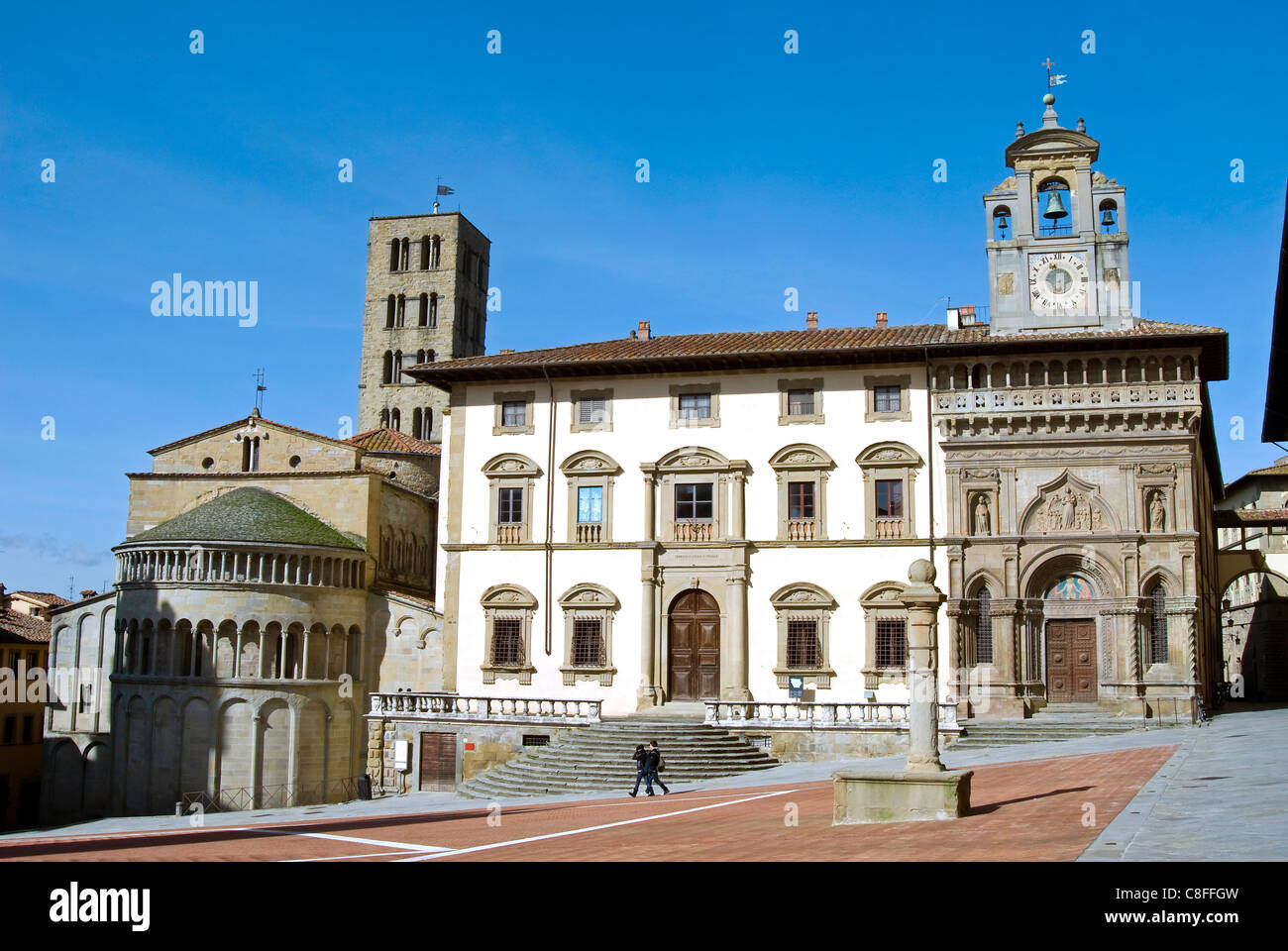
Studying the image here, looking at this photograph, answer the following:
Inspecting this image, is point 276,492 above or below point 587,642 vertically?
above

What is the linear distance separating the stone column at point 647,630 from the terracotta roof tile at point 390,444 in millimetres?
17284

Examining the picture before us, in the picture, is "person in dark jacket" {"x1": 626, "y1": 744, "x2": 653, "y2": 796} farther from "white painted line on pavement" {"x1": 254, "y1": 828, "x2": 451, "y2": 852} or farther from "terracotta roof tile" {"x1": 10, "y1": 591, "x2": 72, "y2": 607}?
"terracotta roof tile" {"x1": 10, "y1": 591, "x2": 72, "y2": 607}

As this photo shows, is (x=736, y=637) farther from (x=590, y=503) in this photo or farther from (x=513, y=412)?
(x=513, y=412)

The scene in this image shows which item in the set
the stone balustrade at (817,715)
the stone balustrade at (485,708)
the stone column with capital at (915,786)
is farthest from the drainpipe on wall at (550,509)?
the stone column with capital at (915,786)

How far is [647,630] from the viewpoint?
37.5 meters

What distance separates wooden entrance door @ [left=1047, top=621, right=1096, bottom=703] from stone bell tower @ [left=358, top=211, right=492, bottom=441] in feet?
163

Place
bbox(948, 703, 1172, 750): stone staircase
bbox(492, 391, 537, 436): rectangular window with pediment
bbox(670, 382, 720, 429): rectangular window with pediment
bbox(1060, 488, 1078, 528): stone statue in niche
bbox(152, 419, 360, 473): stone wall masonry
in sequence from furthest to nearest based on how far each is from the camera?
bbox(152, 419, 360, 473): stone wall masonry → bbox(492, 391, 537, 436): rectangular window with pediment → bbox(670, 382, 720, 429): rectangular window with pediment → bbox(1060, 488, 1078, 528): stone statue in niche → bbox(948, 703, 1172, 750): stone staircase

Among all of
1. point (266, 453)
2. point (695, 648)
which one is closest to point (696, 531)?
point (695, 648)

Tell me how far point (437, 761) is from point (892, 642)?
14363mm

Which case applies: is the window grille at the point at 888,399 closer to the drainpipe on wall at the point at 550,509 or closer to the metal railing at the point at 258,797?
the drainpipe on wall at the point at 550,509

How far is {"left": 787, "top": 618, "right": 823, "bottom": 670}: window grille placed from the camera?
1421 inches

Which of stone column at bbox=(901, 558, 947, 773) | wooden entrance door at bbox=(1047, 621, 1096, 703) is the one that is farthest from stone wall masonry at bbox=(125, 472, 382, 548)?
stone column at bbox=(901, 558, 947, 773)
